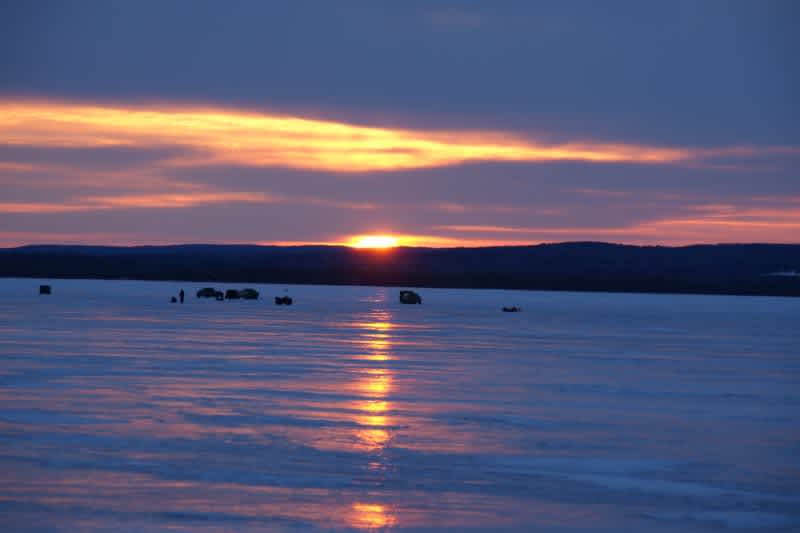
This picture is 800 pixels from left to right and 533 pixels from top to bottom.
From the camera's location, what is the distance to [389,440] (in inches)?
838

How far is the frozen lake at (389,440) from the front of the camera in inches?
617

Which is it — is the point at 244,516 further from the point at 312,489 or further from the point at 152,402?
the point at 152,402

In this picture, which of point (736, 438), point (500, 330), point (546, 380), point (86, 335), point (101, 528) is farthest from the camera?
point (500, 330)

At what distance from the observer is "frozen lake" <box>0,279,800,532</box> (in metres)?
15.7

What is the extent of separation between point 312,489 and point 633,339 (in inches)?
1593

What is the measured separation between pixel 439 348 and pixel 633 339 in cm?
1355

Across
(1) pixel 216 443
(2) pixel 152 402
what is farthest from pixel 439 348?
(1) pixel 216 443

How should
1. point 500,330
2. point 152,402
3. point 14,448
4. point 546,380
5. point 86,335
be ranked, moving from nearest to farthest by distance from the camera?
point 14,448 < point 152,402 < point 546,380 < point 86,335 < point 500,330

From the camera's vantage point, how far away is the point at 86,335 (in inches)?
1908

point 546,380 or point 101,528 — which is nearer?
point 101,528

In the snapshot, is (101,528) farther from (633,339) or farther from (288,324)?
(288,324)

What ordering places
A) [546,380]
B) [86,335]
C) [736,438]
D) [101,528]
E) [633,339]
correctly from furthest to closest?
[633,339] < [86,335] < [546,380] < [736,438] < [101,528]

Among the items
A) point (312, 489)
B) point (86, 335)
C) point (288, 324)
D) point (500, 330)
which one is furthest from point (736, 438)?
point (288, 324)

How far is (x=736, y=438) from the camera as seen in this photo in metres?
22.6
